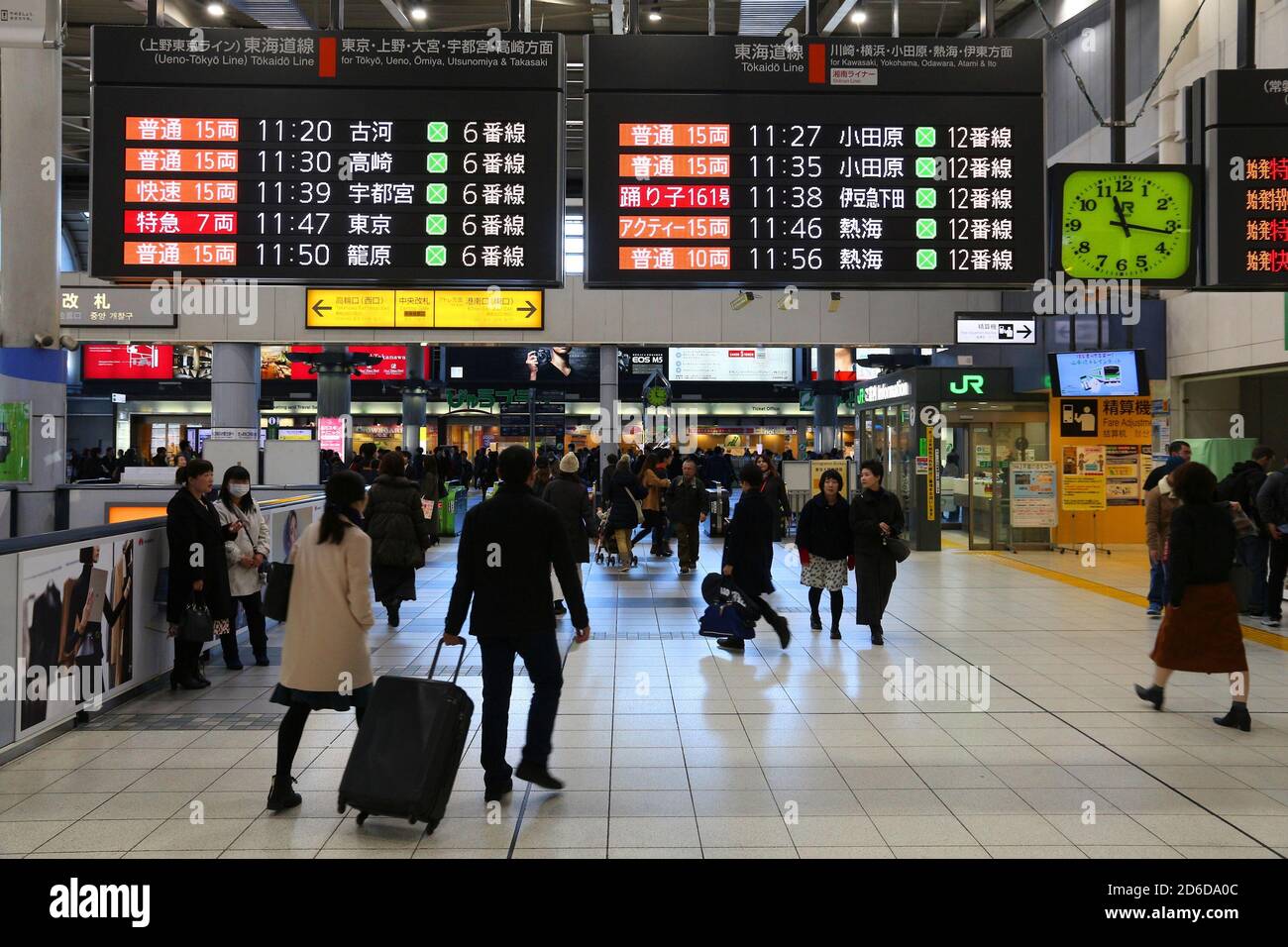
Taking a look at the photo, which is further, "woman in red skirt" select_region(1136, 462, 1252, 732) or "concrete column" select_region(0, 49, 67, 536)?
"concrete column" select_region(0, 49, 67, 536)

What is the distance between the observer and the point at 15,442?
7.17 metres

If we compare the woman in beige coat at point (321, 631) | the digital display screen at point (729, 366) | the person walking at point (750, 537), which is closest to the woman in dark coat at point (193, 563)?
the woman in beige coat at point (321, 631)

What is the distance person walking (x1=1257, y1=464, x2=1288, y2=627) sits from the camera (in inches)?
350

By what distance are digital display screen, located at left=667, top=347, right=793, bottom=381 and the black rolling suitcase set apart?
28.3 m

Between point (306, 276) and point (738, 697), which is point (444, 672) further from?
point (306, 276)

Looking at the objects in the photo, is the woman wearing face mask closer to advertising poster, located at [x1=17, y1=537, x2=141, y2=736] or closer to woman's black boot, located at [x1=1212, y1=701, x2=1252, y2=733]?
advertising poster, located at [x1=17, y1=537, x2=141, y2=736]

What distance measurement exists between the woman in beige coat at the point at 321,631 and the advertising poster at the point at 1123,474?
48.0 feet

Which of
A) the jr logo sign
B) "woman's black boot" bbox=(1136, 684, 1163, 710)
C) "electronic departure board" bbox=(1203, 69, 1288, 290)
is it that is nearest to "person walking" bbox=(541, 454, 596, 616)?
"woman's black boot" bbox=(1136, 684, 1163, 710)

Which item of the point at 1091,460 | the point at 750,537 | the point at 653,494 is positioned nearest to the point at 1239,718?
the point at 750,537

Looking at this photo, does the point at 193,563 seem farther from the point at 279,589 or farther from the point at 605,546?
the point at 605,546

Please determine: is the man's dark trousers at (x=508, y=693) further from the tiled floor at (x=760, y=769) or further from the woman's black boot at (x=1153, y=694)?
the woman's black boot at (x=1153, y=694)
